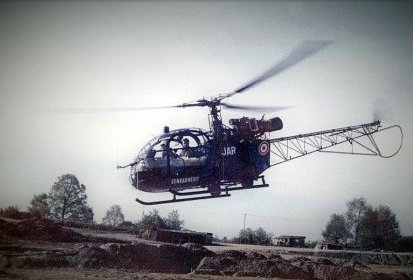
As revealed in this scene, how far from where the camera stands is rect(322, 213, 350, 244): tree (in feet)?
277

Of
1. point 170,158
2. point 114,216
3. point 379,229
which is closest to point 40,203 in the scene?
point 114,216

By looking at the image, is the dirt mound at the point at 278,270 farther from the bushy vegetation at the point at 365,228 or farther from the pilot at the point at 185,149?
the bushy vegetation at the point at 365,228

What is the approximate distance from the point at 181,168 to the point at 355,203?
89.5 metres

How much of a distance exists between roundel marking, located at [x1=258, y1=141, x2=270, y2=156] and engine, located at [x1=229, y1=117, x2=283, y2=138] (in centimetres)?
81

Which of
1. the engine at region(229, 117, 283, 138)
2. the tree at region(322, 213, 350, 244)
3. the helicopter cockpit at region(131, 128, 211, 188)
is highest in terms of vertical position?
the engine at region(229, 117, 283, 138)

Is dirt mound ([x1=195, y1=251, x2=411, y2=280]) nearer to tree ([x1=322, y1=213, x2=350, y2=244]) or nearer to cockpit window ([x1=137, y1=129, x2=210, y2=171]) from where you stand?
cockpit window ([x1=137, y1=129, x2=210, y2=171])

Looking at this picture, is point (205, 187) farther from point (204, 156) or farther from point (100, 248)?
point (100, 248)

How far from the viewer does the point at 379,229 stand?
76062 millimetres

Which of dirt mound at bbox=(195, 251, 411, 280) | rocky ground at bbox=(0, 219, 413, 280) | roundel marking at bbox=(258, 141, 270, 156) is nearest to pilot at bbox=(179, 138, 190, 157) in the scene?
roundel marking at bbox=(258, 141, 270, 156)

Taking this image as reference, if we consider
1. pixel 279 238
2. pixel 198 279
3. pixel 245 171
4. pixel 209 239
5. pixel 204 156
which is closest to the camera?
pixel 198 279

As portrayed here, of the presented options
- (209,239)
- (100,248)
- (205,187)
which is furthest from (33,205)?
(205,187)

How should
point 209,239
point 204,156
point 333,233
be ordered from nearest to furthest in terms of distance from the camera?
1. point 204,156
2. point 209,239
3. point 333,233

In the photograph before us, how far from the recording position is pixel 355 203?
8988 centimetres

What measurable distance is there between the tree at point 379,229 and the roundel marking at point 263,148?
6702 centimetres
